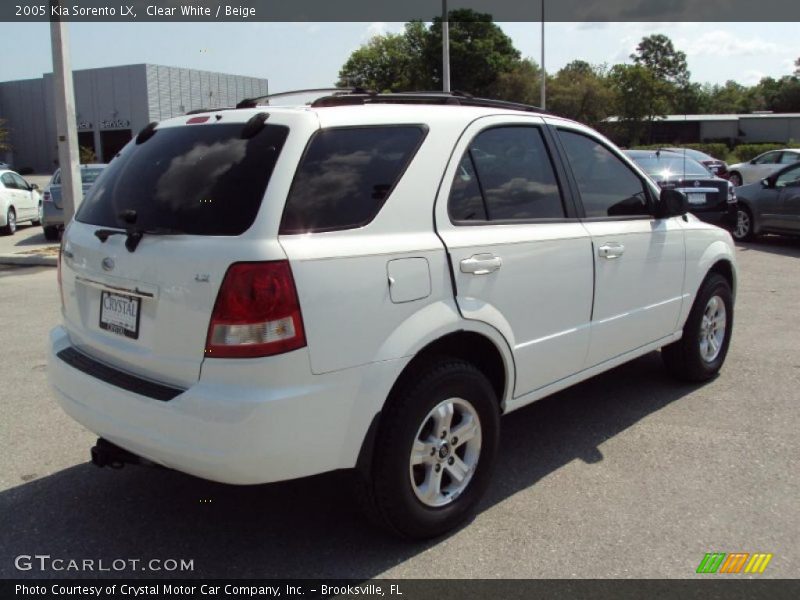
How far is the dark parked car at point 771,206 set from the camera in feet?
41.4

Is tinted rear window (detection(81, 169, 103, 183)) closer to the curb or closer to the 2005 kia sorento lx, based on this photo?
the curb

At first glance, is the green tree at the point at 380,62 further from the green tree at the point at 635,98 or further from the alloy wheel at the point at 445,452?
the alloy wheel at the point at 445,452

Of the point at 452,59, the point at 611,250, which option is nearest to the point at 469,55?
the point at 452,59

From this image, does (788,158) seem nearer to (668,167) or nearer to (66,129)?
(668,167)

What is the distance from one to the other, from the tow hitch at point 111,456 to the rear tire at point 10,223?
15.4 metres

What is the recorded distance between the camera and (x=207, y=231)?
112 inches

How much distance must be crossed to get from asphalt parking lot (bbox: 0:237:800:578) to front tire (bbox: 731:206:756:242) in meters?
9.29

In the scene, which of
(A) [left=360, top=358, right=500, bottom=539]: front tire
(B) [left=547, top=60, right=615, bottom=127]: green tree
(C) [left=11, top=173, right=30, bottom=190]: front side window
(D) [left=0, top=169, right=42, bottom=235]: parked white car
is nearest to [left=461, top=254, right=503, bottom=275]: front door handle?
(A) [left=360, top=358, right=500, bottom=539]: front tire

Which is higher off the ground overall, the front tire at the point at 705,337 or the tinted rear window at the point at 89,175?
the tinted rear window at the point at 89,175

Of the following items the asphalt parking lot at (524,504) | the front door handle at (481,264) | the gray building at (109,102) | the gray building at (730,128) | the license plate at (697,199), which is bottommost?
the asphalt parking lot at (524,504)

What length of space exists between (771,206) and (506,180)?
11.1 metres

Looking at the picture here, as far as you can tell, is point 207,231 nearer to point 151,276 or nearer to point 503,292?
point 151,276

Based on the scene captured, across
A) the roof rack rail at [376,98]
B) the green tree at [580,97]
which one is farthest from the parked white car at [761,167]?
the green tree at [580,97]

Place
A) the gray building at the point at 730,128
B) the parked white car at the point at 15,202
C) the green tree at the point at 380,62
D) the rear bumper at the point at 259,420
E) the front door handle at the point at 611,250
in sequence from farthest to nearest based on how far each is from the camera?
the green tree at the point at 380,62, the gray building at the point at 730,128, the parked white car at the point at 15,202, the front door handle at the point at 611,250, the rear bumper at the point at 259,420
